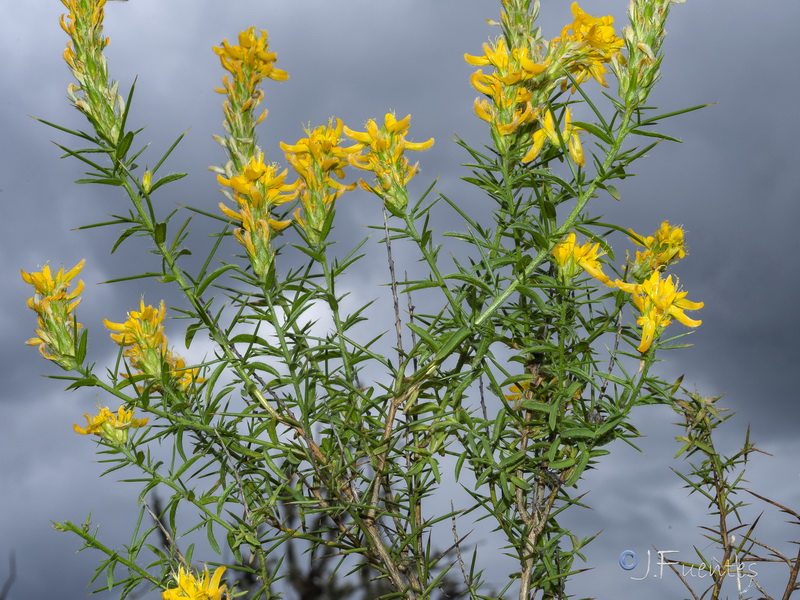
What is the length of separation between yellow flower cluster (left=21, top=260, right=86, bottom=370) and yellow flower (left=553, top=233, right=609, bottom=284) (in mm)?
1295

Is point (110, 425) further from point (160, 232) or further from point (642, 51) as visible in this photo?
point (642, 51)

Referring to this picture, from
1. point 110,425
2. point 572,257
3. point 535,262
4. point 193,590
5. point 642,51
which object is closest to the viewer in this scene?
point 193,590

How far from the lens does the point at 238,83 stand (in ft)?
6.70

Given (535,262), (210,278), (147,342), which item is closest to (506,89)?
(535,262)

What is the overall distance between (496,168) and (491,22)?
0.41 metres

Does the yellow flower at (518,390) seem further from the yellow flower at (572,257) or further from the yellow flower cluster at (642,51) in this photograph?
the yellow flower cluster at (642,51)

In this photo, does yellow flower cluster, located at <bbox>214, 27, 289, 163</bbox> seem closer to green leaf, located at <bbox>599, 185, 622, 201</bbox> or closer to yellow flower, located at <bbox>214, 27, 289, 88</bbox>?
yellow flower, located at <bbox>214, 27, 289, 88</bbox>

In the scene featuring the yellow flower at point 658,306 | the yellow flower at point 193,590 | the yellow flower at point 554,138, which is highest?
the yellow flower at point 554,138

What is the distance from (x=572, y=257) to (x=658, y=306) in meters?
0.28

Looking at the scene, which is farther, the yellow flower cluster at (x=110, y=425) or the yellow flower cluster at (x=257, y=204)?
the yellow flower cluster at (x=110, y=425)

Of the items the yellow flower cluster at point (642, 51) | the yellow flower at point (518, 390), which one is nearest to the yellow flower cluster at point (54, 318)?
the yellow flower at point (518, 390)

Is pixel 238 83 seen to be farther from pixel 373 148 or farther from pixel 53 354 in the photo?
pixel 53 354

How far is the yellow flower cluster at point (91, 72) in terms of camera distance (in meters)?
1.88

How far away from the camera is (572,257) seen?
6.75ft
